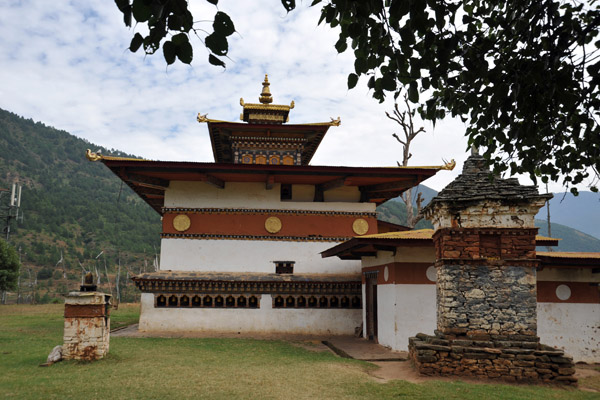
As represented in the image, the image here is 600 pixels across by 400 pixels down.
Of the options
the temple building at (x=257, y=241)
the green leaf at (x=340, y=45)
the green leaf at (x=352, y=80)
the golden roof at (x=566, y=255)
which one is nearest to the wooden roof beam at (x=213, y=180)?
the temple building at (x=257, y=241)

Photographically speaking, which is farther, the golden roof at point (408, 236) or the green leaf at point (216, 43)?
the golden roof at point (408, 236)

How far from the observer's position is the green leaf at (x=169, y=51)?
3.19m

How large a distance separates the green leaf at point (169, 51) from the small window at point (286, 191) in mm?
13943

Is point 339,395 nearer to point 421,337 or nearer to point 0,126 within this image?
point 421,337

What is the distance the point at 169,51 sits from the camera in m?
3.21

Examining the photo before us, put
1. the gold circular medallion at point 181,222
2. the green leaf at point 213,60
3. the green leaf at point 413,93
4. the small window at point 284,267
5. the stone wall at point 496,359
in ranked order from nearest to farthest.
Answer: the green leaf at point 213,60 < the green leaf at point 413,93 < the stone wall at point 496,359 < the gold circular medallion at point 181,222 < the small window at point 284,267

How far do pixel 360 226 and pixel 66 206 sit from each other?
56.2 meters

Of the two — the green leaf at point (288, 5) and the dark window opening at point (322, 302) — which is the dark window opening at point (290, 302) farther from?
the green leaf at point (288, 5)

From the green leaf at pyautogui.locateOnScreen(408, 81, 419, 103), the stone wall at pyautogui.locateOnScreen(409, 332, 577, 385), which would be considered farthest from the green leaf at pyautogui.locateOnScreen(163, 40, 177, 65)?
the stone wall at pyautogui.locateOnScreen(409, 332, 577, 385)

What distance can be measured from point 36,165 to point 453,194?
80.3m

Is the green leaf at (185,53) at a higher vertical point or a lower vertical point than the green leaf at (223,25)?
lower

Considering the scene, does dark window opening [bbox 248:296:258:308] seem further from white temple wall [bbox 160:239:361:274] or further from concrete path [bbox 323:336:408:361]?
concrete path [bbox 323:336:408:361]

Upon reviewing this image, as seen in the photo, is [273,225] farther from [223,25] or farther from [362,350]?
[223,25]

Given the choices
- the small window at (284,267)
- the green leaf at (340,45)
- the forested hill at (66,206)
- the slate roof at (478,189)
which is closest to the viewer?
the green leaf at (340,45)
